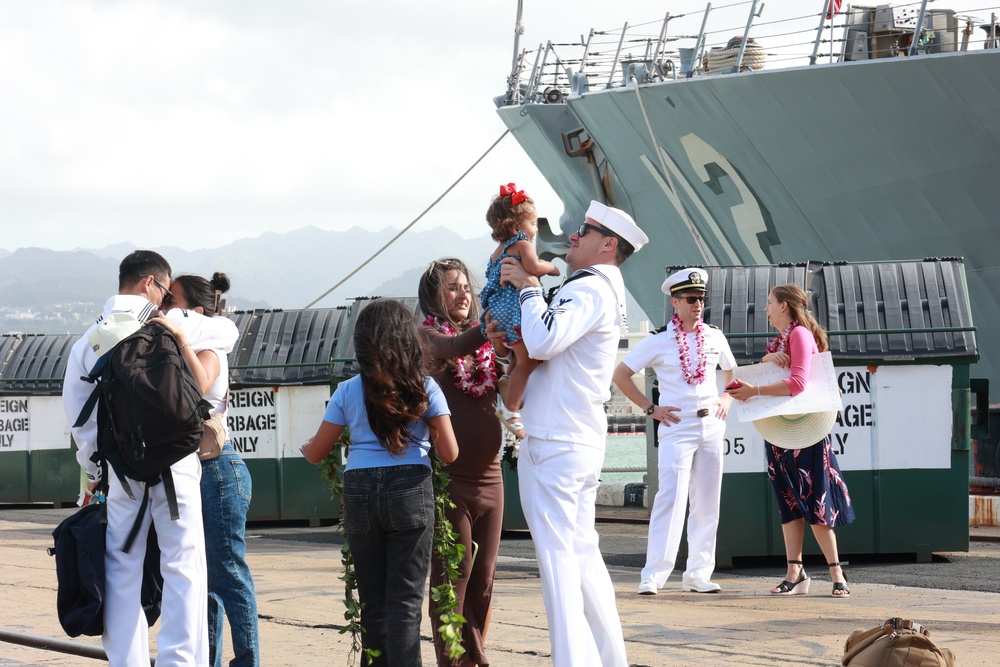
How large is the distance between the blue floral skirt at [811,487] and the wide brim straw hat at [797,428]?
0.04 m

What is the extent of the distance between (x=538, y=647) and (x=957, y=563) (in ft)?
15.6

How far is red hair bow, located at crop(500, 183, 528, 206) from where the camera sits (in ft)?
16.0

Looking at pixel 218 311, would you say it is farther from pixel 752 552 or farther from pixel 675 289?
pixel 752 552

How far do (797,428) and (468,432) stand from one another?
11.0 feet

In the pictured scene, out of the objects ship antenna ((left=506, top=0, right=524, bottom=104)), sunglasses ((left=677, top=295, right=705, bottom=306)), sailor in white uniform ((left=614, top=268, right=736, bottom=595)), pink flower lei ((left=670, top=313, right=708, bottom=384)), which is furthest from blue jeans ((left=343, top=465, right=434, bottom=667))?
ship antenna ((left=506, top=0, right=524, bottom=104))

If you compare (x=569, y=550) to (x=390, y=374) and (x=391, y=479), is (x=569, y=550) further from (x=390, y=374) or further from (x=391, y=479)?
(x=390, y=374)

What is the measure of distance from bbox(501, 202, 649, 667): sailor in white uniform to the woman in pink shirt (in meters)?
3.16

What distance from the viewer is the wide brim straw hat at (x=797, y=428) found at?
7699 millimetres

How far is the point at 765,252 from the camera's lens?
73.3 feet

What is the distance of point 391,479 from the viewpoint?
14.4 feet

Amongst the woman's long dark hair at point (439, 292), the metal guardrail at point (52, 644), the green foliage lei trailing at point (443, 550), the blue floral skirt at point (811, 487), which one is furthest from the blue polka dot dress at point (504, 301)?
the blue floral skirt at point (811, 487)

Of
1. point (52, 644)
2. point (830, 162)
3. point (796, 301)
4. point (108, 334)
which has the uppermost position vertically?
point (830, 162)

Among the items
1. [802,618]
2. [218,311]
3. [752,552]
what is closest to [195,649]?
[218,311]

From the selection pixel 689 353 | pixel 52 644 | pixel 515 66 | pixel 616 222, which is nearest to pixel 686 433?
pixel 689 353
